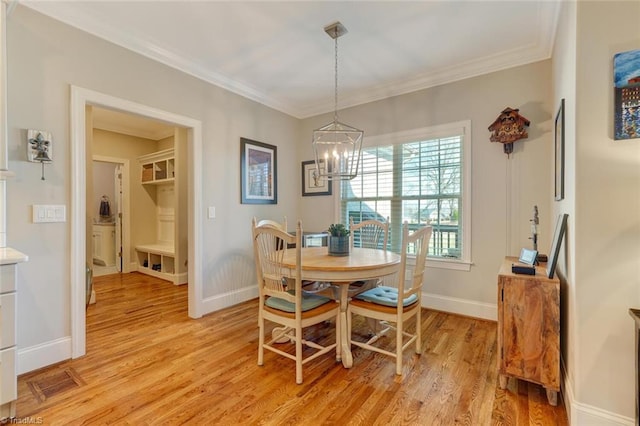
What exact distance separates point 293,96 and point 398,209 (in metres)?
2.05

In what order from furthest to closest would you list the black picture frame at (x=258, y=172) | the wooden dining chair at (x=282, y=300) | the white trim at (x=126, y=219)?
the white trim at (x=126, y=219), the black picture frame at (x=258, y=172), the wooden dining chair at (x=282, y=300)

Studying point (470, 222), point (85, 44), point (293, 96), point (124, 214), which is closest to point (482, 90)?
point (470, 222)

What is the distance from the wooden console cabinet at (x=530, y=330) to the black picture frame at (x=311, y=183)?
2.70 m

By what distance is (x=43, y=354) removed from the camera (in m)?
2.13

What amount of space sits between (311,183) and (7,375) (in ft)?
11.4

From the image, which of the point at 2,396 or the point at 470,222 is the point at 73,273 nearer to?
the point at 2,396

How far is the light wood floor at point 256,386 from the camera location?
1.64 meters

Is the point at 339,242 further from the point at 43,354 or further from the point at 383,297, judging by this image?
the point at 43,354

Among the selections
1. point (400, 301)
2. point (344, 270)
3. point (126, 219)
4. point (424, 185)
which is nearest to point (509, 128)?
point (424, 185)

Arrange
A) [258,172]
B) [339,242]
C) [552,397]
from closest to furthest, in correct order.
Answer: [552,397] < [339,242] < [258,172]

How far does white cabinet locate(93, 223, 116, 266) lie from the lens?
17.7ft

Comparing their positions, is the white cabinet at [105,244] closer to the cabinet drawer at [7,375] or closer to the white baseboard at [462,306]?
the cabinet drawer at [7,375]

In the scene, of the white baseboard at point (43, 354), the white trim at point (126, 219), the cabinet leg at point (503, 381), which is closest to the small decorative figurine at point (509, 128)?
the cabinet leg at point (503, 381)

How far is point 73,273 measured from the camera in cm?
226
